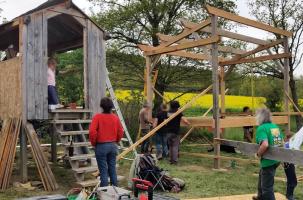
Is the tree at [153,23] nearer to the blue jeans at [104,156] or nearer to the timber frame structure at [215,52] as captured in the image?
the timber frame structure at [215,52]

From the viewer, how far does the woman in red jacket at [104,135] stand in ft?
25.2

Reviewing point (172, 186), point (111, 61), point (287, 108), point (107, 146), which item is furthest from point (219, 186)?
point (111, 61)

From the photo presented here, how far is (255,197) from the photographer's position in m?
7.37

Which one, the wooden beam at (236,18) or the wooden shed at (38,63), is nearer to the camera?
the wooden shed at (38,63)

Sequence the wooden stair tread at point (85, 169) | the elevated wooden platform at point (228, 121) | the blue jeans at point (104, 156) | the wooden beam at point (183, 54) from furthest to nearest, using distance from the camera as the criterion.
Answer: the wooden beam at point (183, 54), the elevated wooden platform at point (228, 121), the wooden stair tread at point (85, 169), the blue jeans at point (104, 156)

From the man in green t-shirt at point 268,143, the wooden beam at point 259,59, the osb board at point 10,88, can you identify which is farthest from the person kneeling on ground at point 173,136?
the man in green t-shirt at point 268,143

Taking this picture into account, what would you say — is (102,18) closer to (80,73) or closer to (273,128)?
(80,73)

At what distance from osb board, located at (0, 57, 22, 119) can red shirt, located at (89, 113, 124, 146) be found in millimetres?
2536

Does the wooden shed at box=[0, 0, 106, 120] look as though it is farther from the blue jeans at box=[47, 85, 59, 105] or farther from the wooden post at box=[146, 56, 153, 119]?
the wooden post at box=[146, 56, 153, 119]

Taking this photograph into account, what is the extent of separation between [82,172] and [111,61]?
9990mm

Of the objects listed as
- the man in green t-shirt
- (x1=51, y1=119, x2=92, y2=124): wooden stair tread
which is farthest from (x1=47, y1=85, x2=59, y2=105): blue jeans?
the man in green t-shirt

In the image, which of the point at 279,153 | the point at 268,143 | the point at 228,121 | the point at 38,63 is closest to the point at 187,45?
the point at 228,121

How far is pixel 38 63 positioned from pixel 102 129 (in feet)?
9.23

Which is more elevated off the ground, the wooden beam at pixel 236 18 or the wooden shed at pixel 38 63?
the wooden beam at pixel 236 18
